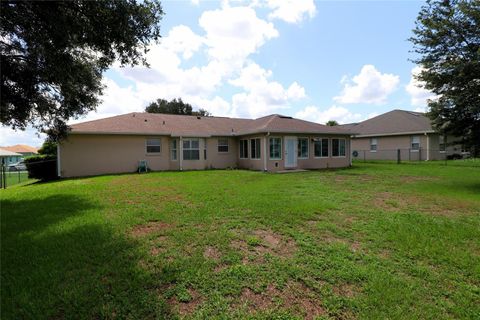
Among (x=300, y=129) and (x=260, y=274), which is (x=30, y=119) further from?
(x=300, y=129)

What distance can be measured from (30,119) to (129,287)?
10.2 m

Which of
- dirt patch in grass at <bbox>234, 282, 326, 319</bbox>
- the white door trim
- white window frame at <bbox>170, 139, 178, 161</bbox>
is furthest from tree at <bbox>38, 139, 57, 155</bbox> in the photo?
dirt patch in grass at <bbox>234, 282, 326, 319</bbox>

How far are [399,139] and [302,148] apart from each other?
1325 centimetres

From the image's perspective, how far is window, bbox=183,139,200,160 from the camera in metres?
18.4

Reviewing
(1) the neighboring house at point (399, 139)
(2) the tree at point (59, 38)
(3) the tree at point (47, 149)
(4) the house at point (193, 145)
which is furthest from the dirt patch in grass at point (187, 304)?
(1) the neighboring house at point (399, 139)

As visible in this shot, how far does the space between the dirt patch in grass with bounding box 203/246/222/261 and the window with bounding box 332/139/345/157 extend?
17.2m

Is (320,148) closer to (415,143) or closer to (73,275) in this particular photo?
(415,143)

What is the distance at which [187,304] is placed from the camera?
310cm

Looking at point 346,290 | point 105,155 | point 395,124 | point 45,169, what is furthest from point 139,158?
point 395,124

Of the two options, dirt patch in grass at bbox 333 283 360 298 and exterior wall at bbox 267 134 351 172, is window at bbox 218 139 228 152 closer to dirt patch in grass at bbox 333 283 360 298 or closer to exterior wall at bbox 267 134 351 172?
exterior wall at bbox 267 134 351 172

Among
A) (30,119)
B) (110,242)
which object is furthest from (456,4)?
(30,119)

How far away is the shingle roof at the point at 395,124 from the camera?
82.4 ft

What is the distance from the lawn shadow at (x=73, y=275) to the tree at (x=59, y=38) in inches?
145

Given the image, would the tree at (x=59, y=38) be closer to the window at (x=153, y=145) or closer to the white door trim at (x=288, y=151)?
the window at (x=153, y=145)
